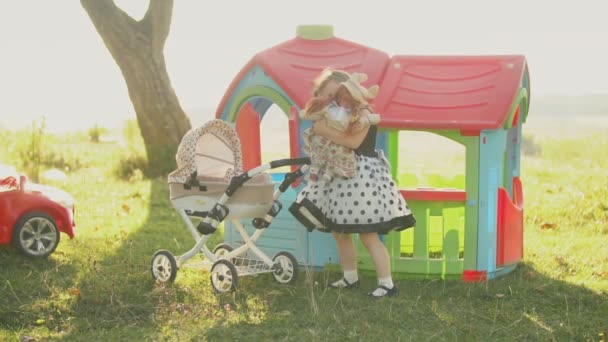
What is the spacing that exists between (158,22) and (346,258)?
6.72 meters

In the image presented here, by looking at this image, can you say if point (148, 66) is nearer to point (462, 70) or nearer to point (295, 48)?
point (295, 48)

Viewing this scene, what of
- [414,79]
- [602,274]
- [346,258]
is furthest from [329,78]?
[602,274]

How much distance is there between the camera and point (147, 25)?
12.5 metres

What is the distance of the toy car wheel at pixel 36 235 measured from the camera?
24.5 feet

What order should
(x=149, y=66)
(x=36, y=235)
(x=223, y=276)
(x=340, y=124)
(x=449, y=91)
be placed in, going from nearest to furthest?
(x=340, y=124), (x=223, y=276), (x=449, y=91), (x=36, y=235), (x=149, y=66)

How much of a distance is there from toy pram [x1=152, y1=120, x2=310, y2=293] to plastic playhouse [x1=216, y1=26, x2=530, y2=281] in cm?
48

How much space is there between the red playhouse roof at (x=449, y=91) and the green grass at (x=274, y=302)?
1236 millimetres

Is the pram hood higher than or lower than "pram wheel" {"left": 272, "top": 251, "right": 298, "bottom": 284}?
higher

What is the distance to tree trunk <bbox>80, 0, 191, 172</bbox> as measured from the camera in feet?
40.2

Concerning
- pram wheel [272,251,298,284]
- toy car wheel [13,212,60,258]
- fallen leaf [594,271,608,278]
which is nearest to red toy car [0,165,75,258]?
toy car wheel [13,212,60,258]

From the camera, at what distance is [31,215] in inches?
296

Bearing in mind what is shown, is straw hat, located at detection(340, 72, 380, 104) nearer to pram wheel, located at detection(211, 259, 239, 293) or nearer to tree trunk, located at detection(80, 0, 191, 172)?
pram wheel, located at detection(211, 259, 239, 293)

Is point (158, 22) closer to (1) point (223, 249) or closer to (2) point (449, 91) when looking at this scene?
(1) point (223, 249)

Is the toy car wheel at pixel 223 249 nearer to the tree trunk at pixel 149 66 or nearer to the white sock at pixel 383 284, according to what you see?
the white sock at pixel 383 284
